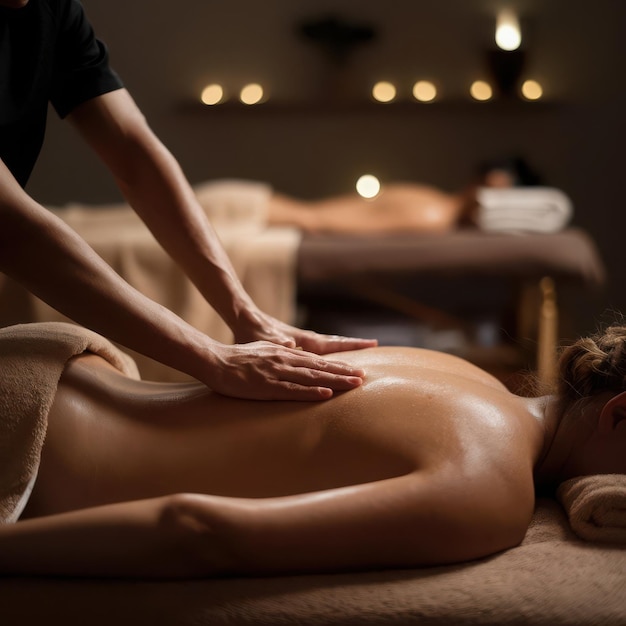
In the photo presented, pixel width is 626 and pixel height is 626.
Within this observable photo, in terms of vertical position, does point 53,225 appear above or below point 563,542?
above

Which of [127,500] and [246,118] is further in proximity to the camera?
[246,118]

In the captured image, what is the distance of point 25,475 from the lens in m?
1.08

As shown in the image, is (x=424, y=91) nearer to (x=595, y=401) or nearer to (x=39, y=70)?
(x=39, y=70)

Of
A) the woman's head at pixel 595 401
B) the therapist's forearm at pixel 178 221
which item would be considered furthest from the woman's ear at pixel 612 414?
the therapist's forearm at pixel 178 221

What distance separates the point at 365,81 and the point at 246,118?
75cm

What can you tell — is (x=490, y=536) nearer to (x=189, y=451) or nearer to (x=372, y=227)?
(x=189, y=451)

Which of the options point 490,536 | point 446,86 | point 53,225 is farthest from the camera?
point 446,86

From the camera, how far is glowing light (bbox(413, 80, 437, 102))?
196 inches

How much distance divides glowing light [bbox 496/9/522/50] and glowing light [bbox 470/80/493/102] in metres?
0.23

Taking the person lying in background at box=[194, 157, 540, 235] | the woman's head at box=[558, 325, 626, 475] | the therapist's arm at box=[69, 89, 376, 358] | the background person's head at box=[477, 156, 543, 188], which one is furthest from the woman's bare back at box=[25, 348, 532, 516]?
the background person's head at box=[477, 156, 543, 188]

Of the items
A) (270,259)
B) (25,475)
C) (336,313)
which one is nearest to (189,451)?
(25,475)

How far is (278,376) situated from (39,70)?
29.4 inches

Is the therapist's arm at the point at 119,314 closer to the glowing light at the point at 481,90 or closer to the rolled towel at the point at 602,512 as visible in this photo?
the rolled towel at the point at 602,512

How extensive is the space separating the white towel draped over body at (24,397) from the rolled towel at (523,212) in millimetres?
2591
